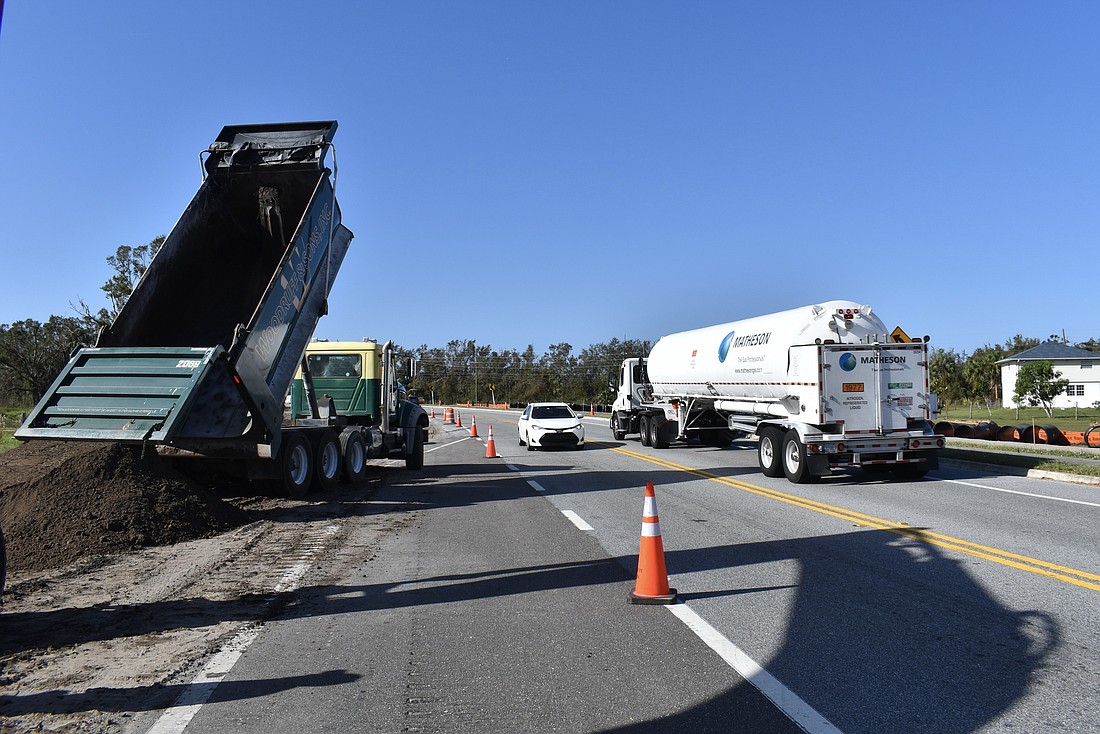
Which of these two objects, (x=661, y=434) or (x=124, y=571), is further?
(x=661, y=434)

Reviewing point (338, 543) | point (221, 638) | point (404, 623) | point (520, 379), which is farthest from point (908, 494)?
point (520, 379)

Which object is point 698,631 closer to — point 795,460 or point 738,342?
point 795,460

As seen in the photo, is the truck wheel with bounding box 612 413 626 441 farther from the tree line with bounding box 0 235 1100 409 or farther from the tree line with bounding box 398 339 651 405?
the tree line with bounding box 398 339 651 405

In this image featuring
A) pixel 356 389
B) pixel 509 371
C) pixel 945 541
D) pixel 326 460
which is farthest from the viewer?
pixel 509 371

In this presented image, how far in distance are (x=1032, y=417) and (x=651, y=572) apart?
5093 centimetres

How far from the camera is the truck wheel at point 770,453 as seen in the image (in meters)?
16.3

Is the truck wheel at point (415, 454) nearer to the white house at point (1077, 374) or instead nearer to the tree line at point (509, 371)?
the white house at point (1077, 374)

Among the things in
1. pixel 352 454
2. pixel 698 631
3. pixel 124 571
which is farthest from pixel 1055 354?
pixel 124 571

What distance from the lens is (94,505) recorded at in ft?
30.6

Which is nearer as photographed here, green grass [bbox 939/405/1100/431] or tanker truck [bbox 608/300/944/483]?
tanker truck [bbox 608/300/944/483]

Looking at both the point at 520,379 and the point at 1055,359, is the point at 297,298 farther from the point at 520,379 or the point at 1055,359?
the point at 520,379

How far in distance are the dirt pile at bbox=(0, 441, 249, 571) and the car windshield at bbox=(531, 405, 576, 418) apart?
55.2 feet

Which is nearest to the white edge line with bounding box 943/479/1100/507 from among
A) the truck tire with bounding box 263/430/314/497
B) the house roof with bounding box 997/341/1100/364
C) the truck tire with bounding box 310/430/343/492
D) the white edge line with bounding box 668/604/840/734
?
the white edge line with bounding box 668/604/840/734

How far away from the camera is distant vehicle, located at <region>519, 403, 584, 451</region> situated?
2616 centimetres
